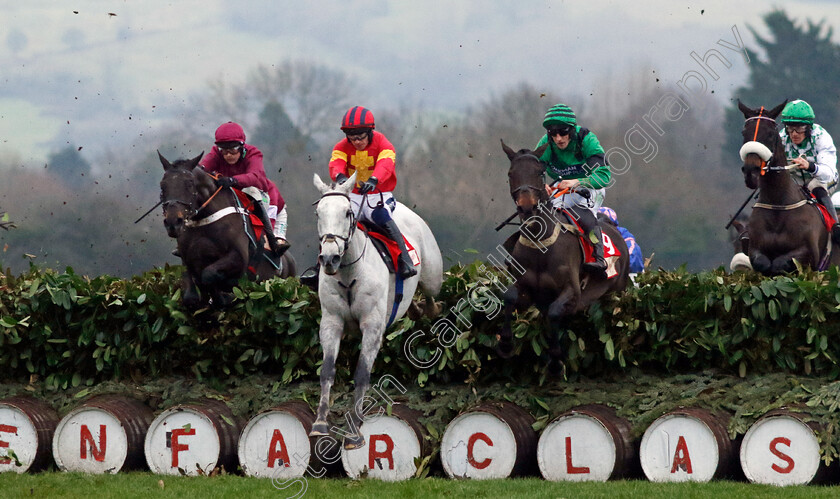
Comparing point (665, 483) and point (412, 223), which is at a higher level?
point (412, 223)

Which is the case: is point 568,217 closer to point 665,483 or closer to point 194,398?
point 665,483

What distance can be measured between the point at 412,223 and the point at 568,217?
151cm

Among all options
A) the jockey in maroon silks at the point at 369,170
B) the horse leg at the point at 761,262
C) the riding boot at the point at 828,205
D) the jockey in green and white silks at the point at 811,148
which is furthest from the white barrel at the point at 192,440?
the riding boot at the point at 828,205

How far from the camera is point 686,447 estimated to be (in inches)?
353

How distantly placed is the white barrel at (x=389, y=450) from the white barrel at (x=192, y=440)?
1.17 m

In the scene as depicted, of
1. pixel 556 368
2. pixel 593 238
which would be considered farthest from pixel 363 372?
pixel 593 238

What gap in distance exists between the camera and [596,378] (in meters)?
10.0

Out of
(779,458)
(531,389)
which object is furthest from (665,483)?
(531,389)

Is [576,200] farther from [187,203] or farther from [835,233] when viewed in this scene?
[187,203]

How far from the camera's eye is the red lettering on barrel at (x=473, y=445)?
945cm

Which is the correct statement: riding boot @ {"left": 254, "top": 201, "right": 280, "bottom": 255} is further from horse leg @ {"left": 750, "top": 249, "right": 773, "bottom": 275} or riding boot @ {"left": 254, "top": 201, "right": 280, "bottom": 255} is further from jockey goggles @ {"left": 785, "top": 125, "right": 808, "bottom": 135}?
jockey goggles @ {"left": 785, "top": 125, "right": 808, "bottom": 135}

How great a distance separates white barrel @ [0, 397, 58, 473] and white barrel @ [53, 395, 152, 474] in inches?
8.3

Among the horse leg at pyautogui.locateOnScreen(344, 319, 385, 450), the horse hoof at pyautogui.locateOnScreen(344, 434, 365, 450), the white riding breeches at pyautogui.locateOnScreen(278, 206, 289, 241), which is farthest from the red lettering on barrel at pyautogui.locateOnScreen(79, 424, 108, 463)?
the white riding breeches at pyautogui.locateOnScreen(278, 206, 289, 241)

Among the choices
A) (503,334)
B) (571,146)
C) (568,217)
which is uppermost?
(571,146)
